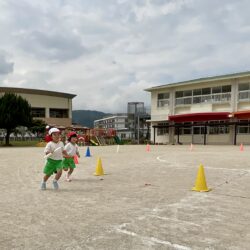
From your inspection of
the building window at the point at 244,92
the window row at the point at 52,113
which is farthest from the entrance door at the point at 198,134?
the window row at the point at 52,113

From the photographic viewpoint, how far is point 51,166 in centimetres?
720

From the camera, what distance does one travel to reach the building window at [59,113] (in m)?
72.9

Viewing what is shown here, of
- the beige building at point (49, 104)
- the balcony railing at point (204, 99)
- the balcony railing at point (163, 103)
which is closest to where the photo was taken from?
the balcony railing at point (204, 99)

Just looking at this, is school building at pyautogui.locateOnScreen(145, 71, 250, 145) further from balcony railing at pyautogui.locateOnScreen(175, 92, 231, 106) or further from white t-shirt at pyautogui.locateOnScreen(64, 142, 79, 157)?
white t-shirt at pyautogui.locateOnScreen(64, 142, 79, 157)

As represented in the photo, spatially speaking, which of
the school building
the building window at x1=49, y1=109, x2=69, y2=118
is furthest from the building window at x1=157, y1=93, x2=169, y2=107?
the building window at x1=49, y1=109, x2=69, y2=118

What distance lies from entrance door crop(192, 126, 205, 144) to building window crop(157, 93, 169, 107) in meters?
5.62

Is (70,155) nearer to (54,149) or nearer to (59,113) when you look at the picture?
(54,149)

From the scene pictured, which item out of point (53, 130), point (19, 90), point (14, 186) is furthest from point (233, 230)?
point (19, 90)

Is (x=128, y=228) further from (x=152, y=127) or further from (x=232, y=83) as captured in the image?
(x=152, y=127)

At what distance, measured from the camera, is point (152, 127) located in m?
43.6

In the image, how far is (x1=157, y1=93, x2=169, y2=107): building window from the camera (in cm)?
4203

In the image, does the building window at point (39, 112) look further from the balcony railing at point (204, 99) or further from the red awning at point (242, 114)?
the red awning at point (242, 114)

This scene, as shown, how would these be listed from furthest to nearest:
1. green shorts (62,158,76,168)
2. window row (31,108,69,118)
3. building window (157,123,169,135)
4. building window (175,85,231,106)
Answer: window row (31,108,69,118)
building window (157,123,169,135)
building window (175,85,231,106)
green shorts (62,158,76,168)

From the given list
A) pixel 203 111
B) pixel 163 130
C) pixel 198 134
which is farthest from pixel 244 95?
pixel 163 130
